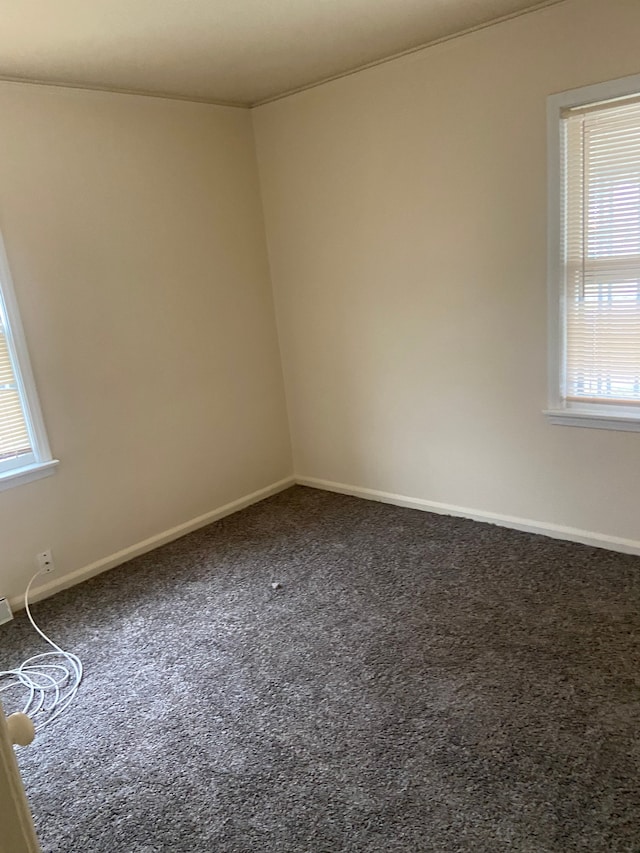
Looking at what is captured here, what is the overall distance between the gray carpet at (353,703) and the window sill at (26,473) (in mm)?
629

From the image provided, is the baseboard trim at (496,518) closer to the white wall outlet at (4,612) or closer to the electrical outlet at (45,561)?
the electrical outlet at (45,561)

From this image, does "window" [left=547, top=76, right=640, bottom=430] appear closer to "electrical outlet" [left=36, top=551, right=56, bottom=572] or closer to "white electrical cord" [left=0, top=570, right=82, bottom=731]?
"white electrical cord" [left=0, top=570, right=82, bottom=731]

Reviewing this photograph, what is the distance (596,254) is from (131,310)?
2.35 metres

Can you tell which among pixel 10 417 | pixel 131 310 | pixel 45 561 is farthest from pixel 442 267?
pixel 45 561

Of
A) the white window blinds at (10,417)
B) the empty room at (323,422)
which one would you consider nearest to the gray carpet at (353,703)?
the empty room at (323,422)

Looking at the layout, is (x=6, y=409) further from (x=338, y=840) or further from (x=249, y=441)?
(x=338, y=840)

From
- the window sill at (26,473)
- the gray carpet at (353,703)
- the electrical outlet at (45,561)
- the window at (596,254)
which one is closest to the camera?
the gray carpet at (353,703)

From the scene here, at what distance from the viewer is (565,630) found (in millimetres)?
2457

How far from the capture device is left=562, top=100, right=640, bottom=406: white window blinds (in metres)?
2.63

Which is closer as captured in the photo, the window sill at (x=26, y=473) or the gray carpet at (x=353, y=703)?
the gray carpet at (x=353, y=703)

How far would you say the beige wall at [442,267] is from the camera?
2846 millimetres

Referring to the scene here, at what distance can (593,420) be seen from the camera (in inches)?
115

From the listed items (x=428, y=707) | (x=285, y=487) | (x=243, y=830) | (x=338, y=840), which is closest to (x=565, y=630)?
(x=428, y=707)

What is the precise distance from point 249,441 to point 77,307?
1.41 m
